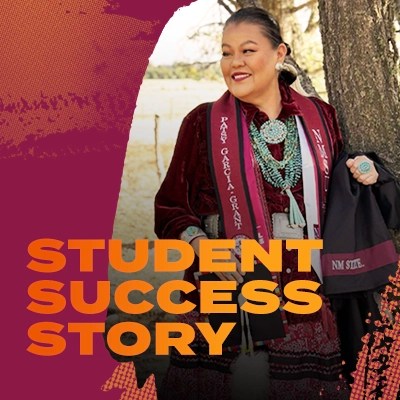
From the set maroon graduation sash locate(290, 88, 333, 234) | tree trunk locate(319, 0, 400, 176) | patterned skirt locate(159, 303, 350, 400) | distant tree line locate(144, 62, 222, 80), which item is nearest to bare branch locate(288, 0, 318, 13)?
distant tree line locate(144, 62, 222, 80)

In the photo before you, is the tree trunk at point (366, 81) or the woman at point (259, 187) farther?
the tree trunk at point (366, 81)

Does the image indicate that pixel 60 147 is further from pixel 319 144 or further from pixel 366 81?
pixel 366 81

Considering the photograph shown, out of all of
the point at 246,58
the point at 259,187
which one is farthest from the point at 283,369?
the point at 246,58

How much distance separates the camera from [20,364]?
2914 millimetres

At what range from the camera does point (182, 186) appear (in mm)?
2695

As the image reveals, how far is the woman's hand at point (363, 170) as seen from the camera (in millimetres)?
2730

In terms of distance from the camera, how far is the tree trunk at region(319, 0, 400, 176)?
3074mm

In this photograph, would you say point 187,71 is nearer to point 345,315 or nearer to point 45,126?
point 45,126

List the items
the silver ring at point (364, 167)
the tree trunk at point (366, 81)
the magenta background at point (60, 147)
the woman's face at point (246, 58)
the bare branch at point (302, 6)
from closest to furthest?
the woman's face at point (246, 58) → the silver ring at point (364, 167) → the magenta background at point (60, 147) → the tree trunk at point (366, 81) → the bare branch at point (302, 6)

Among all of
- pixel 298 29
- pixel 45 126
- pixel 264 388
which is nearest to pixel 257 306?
pixel 264 388

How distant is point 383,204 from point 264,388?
761mm

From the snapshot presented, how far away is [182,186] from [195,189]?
6 cm

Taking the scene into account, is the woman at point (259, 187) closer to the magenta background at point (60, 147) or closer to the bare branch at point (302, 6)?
the magenta background at point (60, 147)

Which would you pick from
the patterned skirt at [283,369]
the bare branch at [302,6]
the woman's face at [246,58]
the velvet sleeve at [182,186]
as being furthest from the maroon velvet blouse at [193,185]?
the bare branch at [302,6]
